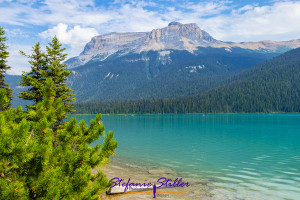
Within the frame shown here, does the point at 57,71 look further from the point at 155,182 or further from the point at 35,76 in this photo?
the point at 155,182

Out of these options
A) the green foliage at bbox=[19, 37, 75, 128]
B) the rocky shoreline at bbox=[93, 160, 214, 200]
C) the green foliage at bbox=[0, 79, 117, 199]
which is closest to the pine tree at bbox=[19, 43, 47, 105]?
the green foliage at bbox=[19, 37, 75, 128]

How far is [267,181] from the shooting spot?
24734mm

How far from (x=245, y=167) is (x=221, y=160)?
525cm

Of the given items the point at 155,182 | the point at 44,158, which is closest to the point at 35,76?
the point at 155,182

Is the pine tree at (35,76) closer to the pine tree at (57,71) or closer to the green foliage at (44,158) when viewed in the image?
the pine tree at (57,71)

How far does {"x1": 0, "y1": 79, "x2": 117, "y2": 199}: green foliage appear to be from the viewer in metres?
5.84

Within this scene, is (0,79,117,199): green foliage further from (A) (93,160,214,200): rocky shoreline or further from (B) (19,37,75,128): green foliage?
(B) (19,37,75,128): green foliage

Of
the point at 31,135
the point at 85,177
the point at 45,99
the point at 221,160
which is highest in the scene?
the point at 45,99

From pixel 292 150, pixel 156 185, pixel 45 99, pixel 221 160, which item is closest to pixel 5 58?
pixel 156 185

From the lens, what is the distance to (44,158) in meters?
6.29

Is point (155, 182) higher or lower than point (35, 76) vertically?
lower

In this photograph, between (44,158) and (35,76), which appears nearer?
(44,158)

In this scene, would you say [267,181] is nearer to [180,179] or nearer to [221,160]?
[180,179]

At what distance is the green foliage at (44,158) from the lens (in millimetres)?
5840
